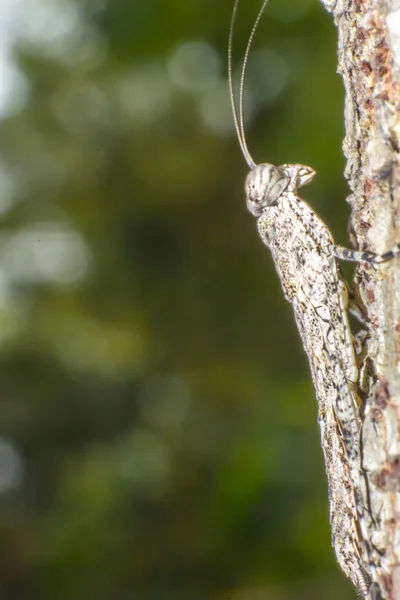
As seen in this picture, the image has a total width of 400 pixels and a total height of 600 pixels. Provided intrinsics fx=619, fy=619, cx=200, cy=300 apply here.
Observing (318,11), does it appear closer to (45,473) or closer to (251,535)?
(251,535)

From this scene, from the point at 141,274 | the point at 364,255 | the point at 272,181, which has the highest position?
the point at 141,274

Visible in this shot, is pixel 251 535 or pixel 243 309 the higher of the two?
pixel 243 309


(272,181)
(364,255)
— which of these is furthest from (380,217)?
(272,181)

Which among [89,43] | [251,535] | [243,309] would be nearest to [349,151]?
[251,535]

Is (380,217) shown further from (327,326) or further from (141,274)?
(141,274)

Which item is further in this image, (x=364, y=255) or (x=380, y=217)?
(x=364, y=255)

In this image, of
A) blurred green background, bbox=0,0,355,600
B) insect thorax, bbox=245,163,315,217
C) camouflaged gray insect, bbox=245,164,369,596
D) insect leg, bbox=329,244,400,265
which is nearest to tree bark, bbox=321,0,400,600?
insect leg, bbox=329,244,400,265

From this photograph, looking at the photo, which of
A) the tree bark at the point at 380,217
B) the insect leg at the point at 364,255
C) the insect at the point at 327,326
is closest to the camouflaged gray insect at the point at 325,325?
the insect at the point at 327,326
